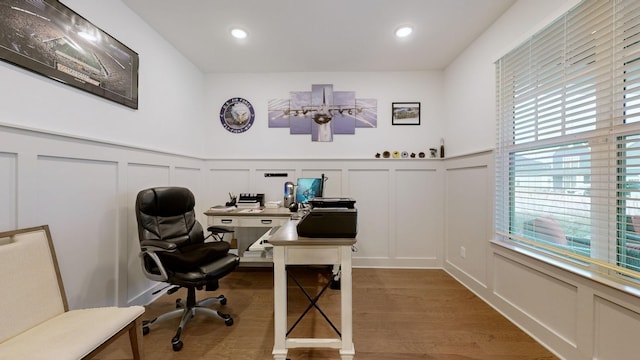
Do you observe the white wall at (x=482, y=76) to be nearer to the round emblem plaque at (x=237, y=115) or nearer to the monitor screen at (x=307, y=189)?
the monitor screen at (x=307, y=189)

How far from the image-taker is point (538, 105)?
5.71ft

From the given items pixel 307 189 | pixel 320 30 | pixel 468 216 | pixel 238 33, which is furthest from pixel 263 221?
pixel 468 216

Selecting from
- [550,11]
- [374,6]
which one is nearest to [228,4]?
[374,6]

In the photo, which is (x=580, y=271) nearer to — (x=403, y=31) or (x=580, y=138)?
(x=580, y=138)

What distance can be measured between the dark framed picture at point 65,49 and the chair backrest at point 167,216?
85cm

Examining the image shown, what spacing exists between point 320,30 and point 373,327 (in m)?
2.76

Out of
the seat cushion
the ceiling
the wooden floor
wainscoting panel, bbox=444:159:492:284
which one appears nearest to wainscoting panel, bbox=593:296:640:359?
the wooden floor

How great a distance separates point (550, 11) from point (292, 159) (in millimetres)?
2695

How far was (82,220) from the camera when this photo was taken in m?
1.63

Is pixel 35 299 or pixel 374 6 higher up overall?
pixel 374 6

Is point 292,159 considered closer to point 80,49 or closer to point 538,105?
point 80,49

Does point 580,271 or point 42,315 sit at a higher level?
point 580,271

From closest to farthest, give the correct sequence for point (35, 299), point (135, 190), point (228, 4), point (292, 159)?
point (35, 299) < point (228, 4) < point (135, 190) < point (292, 159)

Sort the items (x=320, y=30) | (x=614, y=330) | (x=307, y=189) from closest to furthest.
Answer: (x=614, y=330) < (x=320, y=30) < (x=307, y=189)
